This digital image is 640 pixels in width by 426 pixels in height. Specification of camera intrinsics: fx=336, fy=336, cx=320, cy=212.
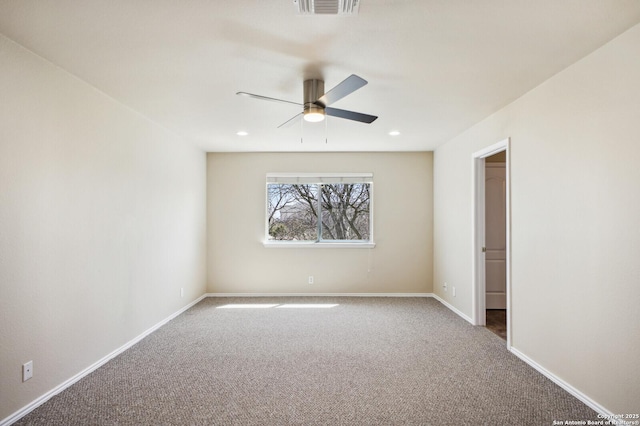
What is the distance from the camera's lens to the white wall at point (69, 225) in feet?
6.83

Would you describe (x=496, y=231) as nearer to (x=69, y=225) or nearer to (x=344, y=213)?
(x=344, y=213)

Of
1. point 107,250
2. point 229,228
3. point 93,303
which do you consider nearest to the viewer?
point 93,303

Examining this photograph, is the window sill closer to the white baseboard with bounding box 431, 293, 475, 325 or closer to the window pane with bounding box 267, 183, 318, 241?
the window pane with bounding box 267, 183, 318, 241

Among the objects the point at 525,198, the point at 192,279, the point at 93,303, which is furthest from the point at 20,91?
the point at 525,198

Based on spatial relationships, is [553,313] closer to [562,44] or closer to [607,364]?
[607,364]

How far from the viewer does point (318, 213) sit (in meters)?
5.64

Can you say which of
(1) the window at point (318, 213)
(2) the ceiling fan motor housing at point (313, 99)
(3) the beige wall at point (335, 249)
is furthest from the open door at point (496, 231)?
(2) the ceiling fan motor housing at point (313, 99)

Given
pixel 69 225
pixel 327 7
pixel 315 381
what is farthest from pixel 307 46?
pixel 315 381

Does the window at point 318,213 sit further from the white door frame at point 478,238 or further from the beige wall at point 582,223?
the beige wall at point 582,223

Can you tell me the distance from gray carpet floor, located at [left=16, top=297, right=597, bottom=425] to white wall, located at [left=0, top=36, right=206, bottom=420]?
0.31 metres

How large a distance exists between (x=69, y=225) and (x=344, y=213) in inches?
153

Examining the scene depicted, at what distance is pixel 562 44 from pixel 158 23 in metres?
2.42

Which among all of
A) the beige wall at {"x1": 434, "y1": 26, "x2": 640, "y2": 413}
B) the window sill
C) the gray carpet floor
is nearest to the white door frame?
the gray carpet floor

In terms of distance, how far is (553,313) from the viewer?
2584 mm
